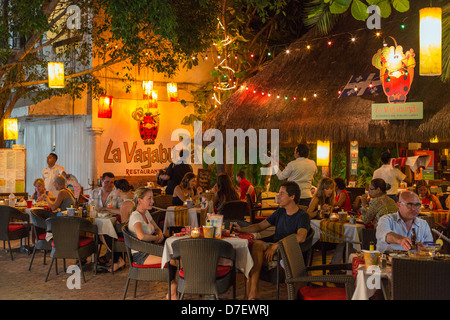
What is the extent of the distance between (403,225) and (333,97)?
769 cm

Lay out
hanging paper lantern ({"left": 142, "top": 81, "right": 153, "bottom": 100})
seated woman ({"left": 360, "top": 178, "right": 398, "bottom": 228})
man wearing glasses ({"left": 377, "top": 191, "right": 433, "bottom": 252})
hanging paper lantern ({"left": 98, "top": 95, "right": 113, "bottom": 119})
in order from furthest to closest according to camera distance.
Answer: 1. hanging paper lantern ({"left": 142, "top": 81, "right": 153, "bottom": 100})
2. hanging paper lantern ({"left": 98, "top": 95, "right": 113, "bottom": 119})
3. seated woman ({"left": 360, "top": 178, "right": 398, "bottom": 228})
4. man wearing glasses ({"left": 377, "top": 191, "right": 433, "bottom": 252})

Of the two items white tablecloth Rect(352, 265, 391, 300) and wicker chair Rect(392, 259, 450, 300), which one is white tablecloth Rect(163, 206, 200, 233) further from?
wicker chair Rect(392, 259, 450, 300)

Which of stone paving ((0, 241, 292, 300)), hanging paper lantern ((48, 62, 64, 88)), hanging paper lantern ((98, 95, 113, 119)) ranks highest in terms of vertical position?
hanging paper lantern ((48, 62, 64, 88))

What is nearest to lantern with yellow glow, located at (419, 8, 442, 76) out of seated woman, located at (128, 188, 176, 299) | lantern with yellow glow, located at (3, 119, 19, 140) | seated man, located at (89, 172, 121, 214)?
seated woman, located at (128, 188, 176, 299)

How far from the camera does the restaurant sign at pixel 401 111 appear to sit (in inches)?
437

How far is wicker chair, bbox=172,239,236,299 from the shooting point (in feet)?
19.3

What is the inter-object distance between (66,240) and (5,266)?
2.01 m

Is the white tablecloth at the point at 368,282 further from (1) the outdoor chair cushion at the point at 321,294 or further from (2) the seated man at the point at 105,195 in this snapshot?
(2) the seated man at the point at 105,195

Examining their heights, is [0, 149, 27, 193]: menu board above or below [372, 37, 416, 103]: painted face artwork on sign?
below

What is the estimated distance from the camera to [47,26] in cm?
1161

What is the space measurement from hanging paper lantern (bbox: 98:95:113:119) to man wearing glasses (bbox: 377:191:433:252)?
1176cm

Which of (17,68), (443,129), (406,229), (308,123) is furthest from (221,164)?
(406,229)

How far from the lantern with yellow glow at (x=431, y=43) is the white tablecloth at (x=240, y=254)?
373 cm

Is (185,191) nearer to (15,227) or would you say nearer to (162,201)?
(162,201)
